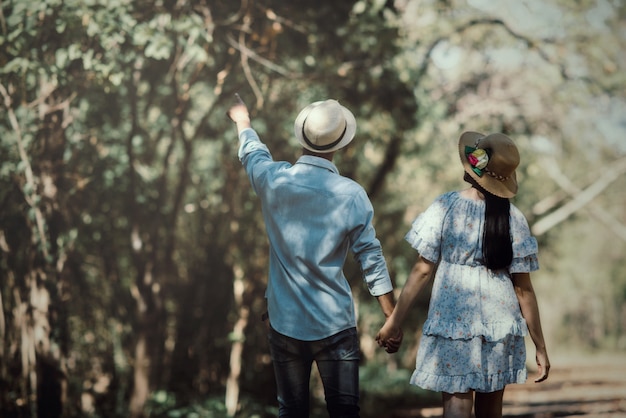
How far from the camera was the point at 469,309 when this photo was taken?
342 cm

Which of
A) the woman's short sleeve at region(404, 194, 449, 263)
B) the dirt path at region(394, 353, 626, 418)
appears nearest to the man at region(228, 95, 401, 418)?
the woman's short sleeve at region(404, 194, 449, 263)

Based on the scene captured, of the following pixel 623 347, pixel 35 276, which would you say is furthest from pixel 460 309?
pixel 623 347

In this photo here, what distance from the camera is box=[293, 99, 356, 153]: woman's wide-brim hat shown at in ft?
10.8

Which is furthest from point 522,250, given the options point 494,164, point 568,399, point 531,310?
point 568,399

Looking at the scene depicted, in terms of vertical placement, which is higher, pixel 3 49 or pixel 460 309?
pixel 3 49

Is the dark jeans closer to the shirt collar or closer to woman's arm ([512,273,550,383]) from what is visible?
the shirt collar

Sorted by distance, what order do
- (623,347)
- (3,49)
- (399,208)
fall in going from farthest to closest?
(623,347) < (399,208) < (3,49)

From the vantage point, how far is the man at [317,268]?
10.3 ft

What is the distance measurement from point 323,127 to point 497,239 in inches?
37.3

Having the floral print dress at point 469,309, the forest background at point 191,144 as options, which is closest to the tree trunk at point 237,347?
the forest background at point 191,144

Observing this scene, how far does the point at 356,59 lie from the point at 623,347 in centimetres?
3202

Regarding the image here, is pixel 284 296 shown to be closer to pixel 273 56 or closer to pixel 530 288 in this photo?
pixel 530 288

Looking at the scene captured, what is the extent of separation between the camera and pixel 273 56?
6.64m

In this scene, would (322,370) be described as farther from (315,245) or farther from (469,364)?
(469,364)
